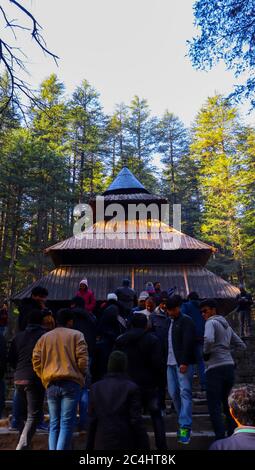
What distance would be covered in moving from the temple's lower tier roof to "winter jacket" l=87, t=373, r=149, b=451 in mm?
12296

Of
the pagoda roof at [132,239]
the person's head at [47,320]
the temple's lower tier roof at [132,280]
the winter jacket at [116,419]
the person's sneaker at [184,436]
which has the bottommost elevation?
the person's sneaker at [184,436]

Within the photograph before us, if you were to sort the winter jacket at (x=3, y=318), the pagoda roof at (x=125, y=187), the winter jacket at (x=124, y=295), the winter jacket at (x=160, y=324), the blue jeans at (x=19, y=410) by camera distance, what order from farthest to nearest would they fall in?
the pagoda roof at (x=125, y=187) → the winter jacket at (x=3, y=318) → the winter jacket at (x=124, y=295) → the winter jacket at (x=160, y=324) → the blue jeans at (x=19, y=410)

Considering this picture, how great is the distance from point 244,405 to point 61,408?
2.75 metres

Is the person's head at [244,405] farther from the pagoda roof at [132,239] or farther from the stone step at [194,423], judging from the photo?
Result: the pagoda roof at [132,239]

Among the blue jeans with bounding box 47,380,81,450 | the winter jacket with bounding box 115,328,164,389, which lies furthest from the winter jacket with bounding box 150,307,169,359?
the blue jeans with bounding box 47,380,81,450

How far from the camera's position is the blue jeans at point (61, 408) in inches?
174

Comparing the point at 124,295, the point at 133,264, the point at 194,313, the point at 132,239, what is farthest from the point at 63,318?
the point at 132,239

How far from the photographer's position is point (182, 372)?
553cm

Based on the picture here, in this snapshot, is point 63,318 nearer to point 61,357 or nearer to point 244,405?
point 61,357

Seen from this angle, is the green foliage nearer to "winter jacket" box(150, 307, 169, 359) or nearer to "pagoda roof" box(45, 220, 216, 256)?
"pagoda roof" box(45, 220, 216, 256)

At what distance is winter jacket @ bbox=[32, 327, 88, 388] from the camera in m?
4.58

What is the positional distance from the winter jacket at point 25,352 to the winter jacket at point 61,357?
455 mm

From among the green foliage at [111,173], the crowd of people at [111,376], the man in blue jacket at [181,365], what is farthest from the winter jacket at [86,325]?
the green foliage at [111,173]

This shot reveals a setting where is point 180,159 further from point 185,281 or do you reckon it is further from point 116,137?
point 185,281
